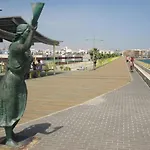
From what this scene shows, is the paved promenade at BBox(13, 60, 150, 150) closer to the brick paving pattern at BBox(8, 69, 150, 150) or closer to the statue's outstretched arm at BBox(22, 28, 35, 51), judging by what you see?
the brick paving pattern at BBox(8, 69, 150, 150)

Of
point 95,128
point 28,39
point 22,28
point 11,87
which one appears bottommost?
point 95,128

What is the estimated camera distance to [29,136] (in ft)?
18.6

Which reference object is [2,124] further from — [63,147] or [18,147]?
[63,147]

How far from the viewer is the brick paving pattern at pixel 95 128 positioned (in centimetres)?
521

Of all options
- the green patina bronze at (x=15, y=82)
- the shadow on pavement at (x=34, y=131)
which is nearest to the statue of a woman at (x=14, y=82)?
the green patina bronze at (x=15, y=82)

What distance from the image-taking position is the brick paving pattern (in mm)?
5215

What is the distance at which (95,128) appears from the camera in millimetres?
6383

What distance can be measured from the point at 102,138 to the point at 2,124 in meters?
1.98

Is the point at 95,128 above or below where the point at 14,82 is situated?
below

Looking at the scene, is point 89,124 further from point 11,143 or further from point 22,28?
point 22,28

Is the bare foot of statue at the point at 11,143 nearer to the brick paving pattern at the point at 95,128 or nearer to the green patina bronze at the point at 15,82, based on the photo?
the green patina bronze at the point at 15,82

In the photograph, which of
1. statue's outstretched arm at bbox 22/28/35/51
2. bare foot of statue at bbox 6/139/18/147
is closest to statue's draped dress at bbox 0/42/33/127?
statue's outstretched arm at bbox 22/28/35/51

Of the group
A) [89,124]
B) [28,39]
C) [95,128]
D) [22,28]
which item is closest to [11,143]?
[28,39]

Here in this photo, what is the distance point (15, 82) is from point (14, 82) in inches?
0.7
